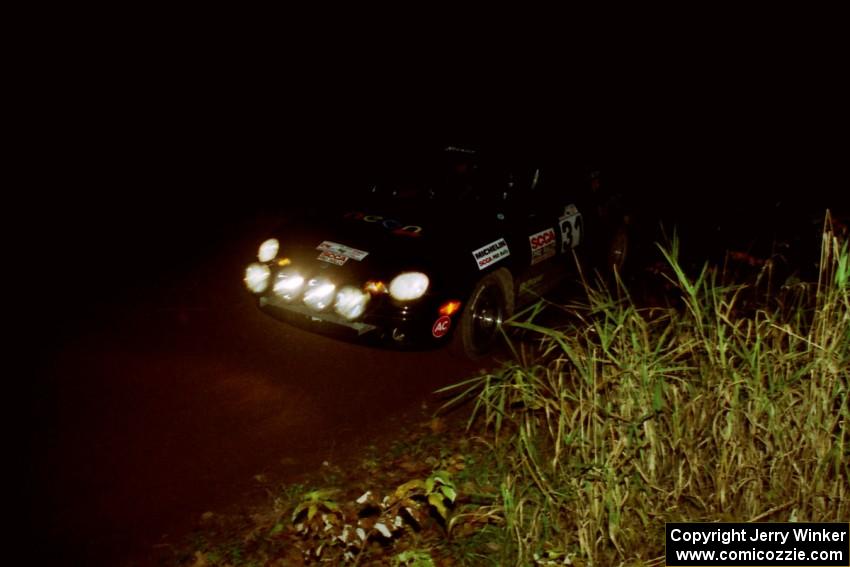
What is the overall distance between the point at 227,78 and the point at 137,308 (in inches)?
495

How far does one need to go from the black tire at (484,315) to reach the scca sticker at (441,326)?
0.71 feet

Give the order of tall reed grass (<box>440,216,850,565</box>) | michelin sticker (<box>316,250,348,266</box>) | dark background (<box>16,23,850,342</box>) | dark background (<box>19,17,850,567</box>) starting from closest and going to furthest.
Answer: tall reed grass (<box>440,216,850,565</box>)
michelin sticker (<box>316,250,348,266</box>)
dark background (<box>19,17,850,567</box>)
dark background (<box>16,23,850,342</box>)

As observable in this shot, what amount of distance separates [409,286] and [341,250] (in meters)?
0.63

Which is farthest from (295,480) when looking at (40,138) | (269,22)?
(269,22)

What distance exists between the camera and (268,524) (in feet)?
11.4

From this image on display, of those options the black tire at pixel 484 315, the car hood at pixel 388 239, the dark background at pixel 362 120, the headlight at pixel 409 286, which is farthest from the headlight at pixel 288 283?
the dark background at pixel 362 120

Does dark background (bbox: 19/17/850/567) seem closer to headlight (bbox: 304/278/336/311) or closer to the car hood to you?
the car hood

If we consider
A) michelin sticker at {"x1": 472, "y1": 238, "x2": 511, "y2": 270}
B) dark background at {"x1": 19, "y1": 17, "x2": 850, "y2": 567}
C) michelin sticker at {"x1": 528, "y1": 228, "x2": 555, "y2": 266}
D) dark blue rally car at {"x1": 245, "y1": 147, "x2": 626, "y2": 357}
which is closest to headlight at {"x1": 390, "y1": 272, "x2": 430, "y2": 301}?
dark blue rally car at {"x1": 245, "y1": 147, "x2": 626, "y2": 357}

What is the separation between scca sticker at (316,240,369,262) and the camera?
4.70m

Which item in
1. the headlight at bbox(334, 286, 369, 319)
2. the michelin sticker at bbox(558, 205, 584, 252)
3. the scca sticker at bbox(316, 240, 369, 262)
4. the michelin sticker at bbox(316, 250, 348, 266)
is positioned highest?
the michelin sticker at bbox(558, 205, 584, 252)

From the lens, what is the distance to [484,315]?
5.07 m

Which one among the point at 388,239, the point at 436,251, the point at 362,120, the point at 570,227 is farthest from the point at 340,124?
the point at 436,251

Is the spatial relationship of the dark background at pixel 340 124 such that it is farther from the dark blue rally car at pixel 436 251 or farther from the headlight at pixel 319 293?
the headlight at pixel 319 293

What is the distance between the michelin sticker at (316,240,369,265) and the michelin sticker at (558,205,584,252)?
1.81m
